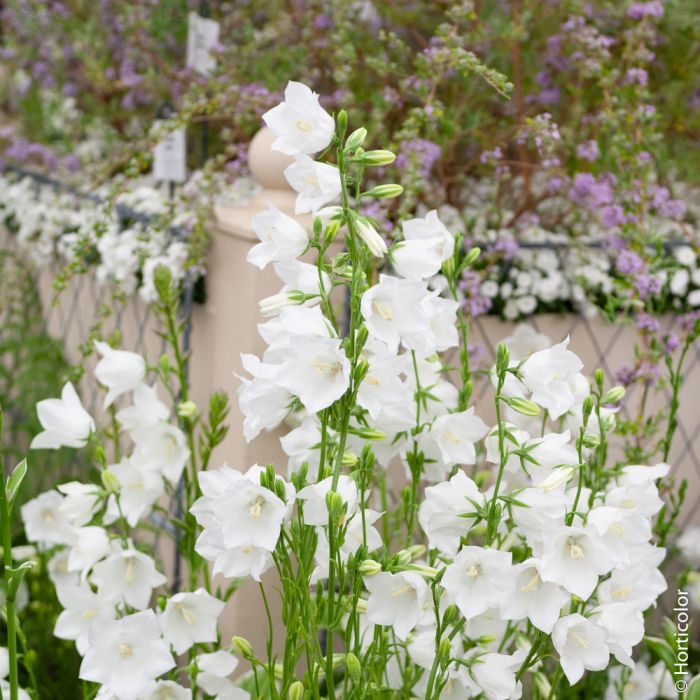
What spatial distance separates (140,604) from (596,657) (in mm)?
543

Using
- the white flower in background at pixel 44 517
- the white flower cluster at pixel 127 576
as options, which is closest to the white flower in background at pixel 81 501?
the white flower cluster at pixel 127 576

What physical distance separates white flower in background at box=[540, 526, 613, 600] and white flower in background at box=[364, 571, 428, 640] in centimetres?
12

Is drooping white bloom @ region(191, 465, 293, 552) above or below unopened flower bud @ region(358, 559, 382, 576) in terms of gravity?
above

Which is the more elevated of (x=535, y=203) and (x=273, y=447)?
(x=535, y=203)

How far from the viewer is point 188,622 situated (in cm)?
110

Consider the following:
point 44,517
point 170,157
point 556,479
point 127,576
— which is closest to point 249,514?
point 556,479

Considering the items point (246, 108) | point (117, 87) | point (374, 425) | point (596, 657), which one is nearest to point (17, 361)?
point (117, 87)

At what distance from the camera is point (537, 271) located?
1.84 metres

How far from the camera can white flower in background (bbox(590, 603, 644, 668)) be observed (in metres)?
0.91

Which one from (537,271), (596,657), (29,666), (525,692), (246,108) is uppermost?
(246,108)

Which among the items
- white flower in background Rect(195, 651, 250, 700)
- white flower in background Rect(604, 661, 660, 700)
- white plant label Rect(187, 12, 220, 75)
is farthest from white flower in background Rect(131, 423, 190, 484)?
white plant label Rect(187, 12, 220, 75)

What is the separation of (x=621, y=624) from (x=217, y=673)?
0.46m

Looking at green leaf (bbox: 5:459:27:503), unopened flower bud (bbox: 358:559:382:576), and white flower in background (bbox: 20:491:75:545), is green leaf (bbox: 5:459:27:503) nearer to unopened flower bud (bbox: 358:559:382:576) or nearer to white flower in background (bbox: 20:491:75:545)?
unopened flower bud (bbox: 358:559:382:576)

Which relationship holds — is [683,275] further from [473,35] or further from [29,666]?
[29,666]
